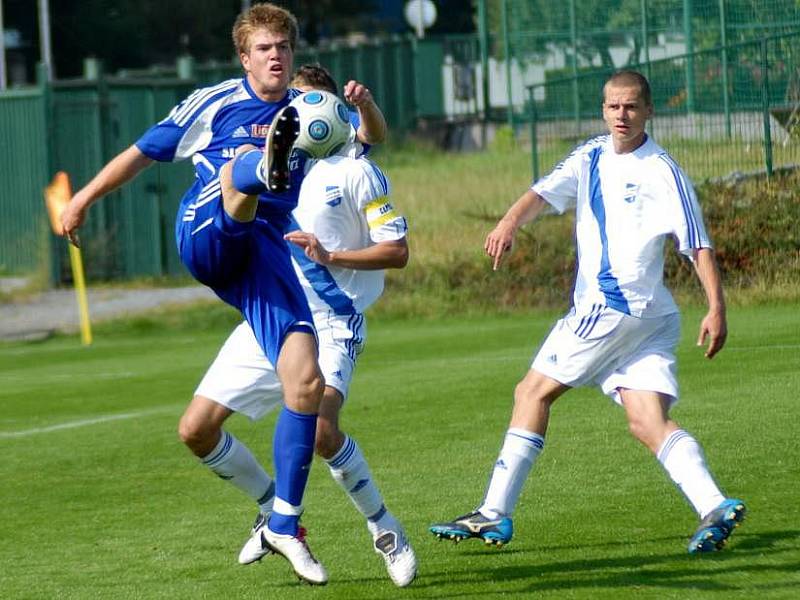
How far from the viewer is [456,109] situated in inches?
1544

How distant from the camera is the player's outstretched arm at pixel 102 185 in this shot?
22.2ft

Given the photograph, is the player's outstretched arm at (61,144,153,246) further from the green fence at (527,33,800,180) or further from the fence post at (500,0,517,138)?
the fence post at (500,0,517,138)

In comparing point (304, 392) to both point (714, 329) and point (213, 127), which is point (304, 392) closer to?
point (213, 127)

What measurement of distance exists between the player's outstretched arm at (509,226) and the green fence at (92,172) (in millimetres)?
16886

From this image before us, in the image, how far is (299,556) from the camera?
20.5 feet

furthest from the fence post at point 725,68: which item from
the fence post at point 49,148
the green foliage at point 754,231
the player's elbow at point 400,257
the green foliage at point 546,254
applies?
the player's elbow at point 400,257

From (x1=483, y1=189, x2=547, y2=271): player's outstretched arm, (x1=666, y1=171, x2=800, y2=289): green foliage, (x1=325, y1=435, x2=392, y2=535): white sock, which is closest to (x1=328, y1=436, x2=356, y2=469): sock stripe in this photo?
(x1=325, y1=435, x2=392, y2=535): white sock

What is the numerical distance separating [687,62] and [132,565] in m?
15.4

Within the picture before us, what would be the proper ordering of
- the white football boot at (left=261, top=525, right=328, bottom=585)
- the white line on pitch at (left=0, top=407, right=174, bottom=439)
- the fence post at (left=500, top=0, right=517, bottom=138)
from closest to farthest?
the white football boot at (left=261, top=525, right=328, bottom=585) → the white line on pitch at (left=0, top=407, right=174, bottom=439) → the fence post at (left=500, top=0, right=517, bottom=138)

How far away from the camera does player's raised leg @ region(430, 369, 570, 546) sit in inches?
262

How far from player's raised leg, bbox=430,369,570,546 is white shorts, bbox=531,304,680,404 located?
100mm

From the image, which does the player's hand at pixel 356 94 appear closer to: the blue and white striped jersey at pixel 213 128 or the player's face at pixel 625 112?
the blue and white striped jersey at pixel 213 128

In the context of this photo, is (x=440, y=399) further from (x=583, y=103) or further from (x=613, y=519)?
(x=583, y=103)

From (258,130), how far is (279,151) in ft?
3.24
